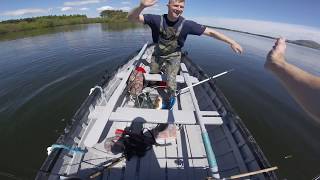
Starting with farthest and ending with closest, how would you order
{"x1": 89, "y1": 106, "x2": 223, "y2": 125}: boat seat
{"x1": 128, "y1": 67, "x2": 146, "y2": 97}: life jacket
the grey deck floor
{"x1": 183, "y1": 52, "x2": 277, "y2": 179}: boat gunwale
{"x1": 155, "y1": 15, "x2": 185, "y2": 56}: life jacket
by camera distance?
{"x1": 128, "y1": 67, "x2": 146, "y2": 97}: life jacket
{"x1": 155, "y1": 15, "x2": 185, "y2": 56}: life jacket
{"x1": 89, "y1": 106, "x2": 223, "y2": 125}: boat seat
the grey deck floor
{"x1": 183, "y1": 52, "x2": 277, "y2": 179}: boat gunwale

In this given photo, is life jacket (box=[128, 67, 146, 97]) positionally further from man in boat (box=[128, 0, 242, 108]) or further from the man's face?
the man's face

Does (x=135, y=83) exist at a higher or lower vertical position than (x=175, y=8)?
lower

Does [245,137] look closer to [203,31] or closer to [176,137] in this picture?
[176,137]

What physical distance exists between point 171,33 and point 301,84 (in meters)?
4.68

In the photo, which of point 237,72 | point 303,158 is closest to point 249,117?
point 303,158

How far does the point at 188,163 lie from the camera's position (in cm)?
437

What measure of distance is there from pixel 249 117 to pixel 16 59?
17.3m

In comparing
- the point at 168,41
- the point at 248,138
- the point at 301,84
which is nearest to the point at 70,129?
the point at 168,41

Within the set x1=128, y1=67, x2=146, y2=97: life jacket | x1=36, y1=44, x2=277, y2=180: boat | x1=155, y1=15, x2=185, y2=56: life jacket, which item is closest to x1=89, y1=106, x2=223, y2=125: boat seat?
x1=36, y1=44, x2=277, y2=180: boat

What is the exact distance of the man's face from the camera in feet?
16.0

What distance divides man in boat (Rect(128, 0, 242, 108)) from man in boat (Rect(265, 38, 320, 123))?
128 inches

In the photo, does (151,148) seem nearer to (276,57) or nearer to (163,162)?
(163,162)

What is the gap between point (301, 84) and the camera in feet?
3.92

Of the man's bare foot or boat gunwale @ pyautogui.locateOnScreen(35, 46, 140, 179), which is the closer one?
the man's bare foot
